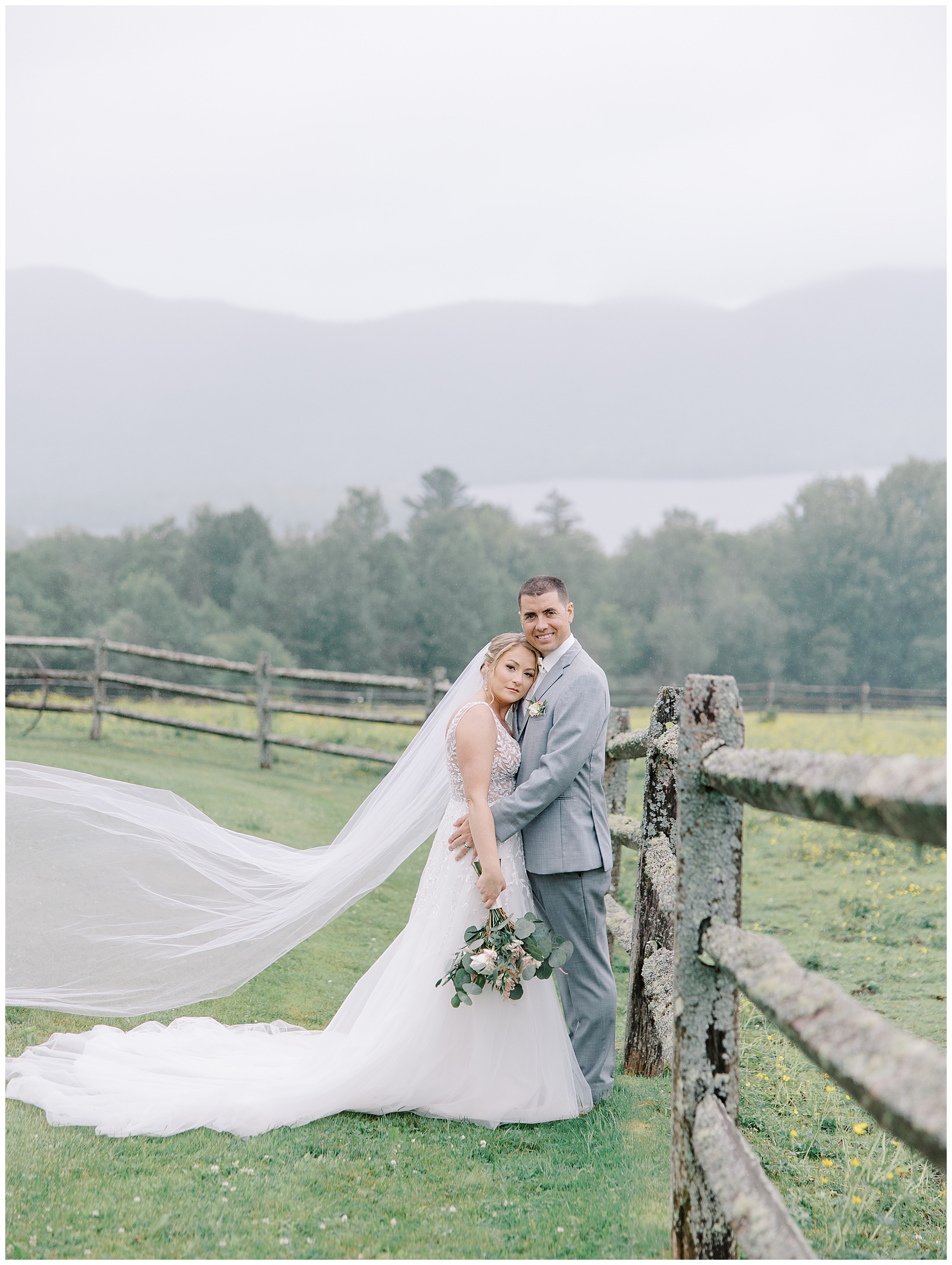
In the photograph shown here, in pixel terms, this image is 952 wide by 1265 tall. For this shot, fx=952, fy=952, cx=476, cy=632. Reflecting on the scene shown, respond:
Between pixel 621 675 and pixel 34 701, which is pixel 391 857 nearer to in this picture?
pixel 34 701

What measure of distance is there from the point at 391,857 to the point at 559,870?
99cm

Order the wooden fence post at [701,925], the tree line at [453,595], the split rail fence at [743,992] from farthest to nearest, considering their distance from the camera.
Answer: the tree line at [453,595] → the wooden fence post at [701,925] → the split rail fence at [743,992]

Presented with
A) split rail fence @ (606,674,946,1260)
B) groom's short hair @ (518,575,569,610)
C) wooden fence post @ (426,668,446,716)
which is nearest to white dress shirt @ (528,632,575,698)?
groom's short hair @ (518,575,569,610)

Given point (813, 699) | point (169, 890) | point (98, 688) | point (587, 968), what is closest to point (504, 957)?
point (587, 968)

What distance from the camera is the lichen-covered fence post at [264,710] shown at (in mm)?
12281

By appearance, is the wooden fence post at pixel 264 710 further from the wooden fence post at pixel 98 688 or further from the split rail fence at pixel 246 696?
the wooden fence post at pixel 98 688

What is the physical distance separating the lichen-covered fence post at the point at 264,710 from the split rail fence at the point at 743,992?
33.9ft

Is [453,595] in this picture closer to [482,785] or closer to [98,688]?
[98,688]

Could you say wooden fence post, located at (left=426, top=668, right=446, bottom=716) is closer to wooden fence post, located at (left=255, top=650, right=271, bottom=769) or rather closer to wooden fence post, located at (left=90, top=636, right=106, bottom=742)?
wooden fence post, located at (left=255, top=650, right=271, bottom=769)

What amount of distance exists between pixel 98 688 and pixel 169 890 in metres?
8.73

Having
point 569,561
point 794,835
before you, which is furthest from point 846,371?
point 794,835

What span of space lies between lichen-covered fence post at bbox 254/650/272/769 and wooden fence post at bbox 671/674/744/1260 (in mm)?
10380

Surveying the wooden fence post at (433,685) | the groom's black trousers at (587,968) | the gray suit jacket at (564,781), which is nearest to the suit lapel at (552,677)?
the gray suit jacket at (564,781)

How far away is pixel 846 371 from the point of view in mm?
173000
